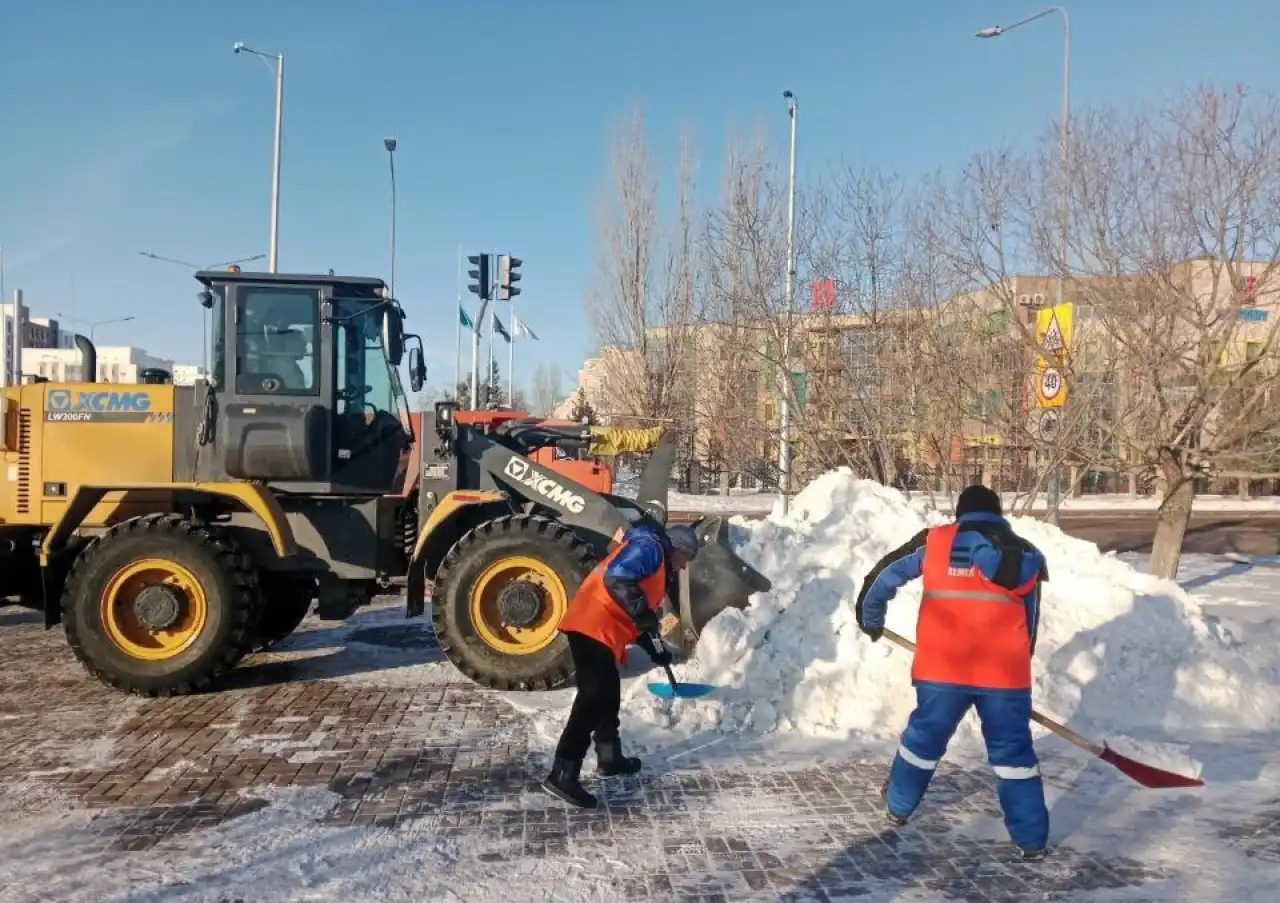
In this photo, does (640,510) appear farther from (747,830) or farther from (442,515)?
(747,830)

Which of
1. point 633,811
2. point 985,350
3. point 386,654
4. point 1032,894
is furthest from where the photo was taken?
point 985,350

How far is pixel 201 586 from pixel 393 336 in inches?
92.3

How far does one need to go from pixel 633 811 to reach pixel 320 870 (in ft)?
4.91

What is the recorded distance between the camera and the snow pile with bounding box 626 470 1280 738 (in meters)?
6.20

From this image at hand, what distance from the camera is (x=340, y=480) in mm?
7664

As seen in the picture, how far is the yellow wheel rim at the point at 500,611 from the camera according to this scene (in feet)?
23.0

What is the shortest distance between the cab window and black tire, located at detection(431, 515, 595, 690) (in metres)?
1.88

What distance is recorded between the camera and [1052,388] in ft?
31.3

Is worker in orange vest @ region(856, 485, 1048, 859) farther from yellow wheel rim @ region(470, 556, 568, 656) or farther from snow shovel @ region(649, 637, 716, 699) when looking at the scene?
yellow wheel rim @ region(470, 556, 568, 656)

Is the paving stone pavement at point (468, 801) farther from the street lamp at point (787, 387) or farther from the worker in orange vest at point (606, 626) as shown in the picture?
the street lamp at point (787, 387)

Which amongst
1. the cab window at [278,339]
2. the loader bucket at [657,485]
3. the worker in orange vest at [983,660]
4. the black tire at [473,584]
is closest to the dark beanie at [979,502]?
the worker in orange vest at [983,660]

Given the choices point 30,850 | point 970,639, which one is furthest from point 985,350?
point 30,850

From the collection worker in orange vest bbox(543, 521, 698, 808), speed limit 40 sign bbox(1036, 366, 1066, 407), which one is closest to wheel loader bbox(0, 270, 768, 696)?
worker in orange vest bbox(543, 521, 698, 808)

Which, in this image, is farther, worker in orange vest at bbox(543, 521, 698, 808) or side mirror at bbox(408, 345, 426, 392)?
side mirror at bbox(408, 345, 426, 392)
